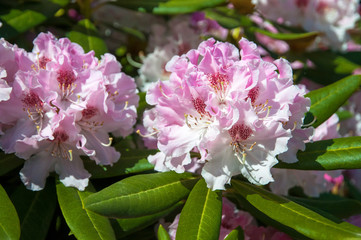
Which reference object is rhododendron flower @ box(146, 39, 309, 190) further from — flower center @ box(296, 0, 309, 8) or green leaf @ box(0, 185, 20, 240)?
flower center @ box(296, 0, 309, 8)

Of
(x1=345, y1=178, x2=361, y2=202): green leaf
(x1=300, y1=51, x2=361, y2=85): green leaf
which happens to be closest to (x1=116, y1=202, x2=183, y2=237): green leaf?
(x1=345, y1=178, x2=361, y2=202): green leaf

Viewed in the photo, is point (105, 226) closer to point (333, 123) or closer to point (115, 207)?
point (115, 207)

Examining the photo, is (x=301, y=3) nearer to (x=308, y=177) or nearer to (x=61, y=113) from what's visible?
(x=308, y=177)

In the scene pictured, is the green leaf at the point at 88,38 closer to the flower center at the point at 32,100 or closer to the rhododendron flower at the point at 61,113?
the rhododendron flower at the point at 61,113

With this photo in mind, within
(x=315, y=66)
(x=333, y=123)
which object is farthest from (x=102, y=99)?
(x=315, y=66)

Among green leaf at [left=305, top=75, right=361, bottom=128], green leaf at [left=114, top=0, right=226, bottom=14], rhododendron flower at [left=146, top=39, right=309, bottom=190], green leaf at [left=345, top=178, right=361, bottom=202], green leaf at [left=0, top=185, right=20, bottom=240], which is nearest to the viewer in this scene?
green leaf at [left=0, top=185, right=20, bottom=240]

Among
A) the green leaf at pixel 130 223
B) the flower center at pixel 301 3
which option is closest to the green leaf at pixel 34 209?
the green leaf at pixel 130 223
